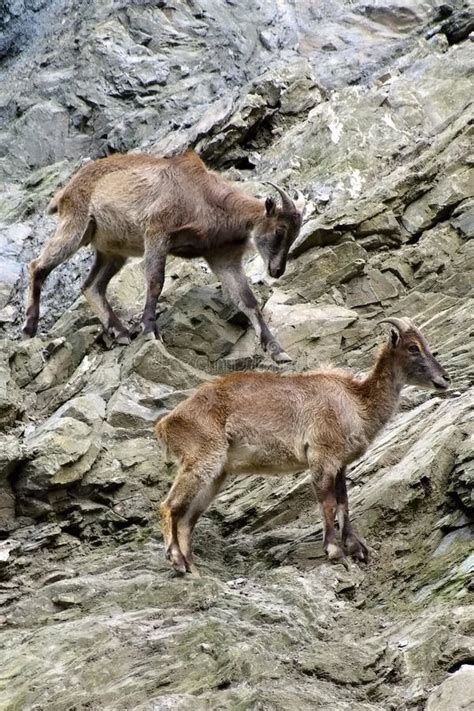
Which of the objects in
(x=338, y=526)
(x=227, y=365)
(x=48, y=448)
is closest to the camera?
(x=338, y=526)

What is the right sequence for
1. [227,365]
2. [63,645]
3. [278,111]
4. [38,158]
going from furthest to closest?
[38,158]
[278,111]
[227,365]
[63,645]

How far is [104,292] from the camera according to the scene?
13.2 metres

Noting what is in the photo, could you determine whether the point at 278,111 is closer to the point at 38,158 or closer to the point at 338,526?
the point at 38,158

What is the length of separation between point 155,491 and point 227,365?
8.48ft

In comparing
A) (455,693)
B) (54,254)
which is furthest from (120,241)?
(455,693)

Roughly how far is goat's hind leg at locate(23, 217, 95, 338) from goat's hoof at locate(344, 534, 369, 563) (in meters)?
6.10

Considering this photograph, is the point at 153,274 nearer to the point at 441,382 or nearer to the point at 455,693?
the point at 441,382

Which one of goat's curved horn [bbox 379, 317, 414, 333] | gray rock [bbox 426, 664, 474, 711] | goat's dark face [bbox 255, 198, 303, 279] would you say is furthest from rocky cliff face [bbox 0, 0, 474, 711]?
goat's curved horn [bbox 379, 317, 414, 333]

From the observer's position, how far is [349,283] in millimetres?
12938

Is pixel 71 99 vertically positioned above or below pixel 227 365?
above

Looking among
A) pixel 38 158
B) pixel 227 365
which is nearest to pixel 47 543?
pixel 227 365

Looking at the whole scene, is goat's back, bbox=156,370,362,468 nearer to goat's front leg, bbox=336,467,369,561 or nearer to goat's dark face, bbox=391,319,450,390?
goat's front leg, bbox=336,467,369,561

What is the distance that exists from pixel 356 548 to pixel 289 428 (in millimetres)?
1240

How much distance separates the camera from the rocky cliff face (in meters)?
6.73
